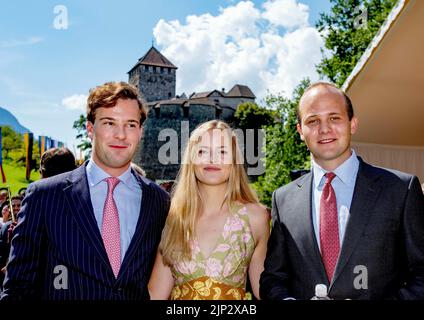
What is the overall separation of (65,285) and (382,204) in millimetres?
1659

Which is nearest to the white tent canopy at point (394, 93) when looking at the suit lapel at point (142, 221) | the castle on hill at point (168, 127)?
the suit lapel at point (142, 221)

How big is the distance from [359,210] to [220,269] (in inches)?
35.4

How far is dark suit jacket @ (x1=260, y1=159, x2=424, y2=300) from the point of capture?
217cm

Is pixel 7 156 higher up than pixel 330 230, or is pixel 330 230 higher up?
pixel 7 156

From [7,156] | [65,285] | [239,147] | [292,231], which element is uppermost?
[7,156]

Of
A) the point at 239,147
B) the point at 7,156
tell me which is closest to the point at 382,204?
the point at 239,147

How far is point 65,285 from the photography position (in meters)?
2.25

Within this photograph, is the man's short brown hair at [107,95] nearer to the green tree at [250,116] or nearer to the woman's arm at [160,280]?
the woman's arm at [160,280]

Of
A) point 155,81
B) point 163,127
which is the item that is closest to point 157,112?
point 163,127

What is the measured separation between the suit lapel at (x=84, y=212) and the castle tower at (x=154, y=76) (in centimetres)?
6291

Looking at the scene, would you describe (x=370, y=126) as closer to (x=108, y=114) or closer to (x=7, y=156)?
(x=108, y=114)

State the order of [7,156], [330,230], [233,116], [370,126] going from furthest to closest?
[7,156] → [233,116] → [370,126] → [330,230]

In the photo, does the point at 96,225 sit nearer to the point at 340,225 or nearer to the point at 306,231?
the point at 306,231

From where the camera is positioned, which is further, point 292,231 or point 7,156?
point 7,156
